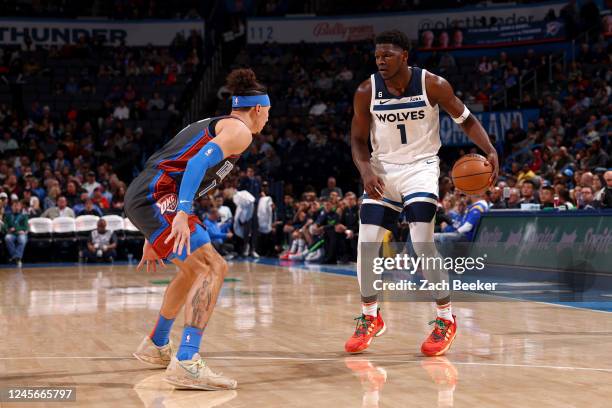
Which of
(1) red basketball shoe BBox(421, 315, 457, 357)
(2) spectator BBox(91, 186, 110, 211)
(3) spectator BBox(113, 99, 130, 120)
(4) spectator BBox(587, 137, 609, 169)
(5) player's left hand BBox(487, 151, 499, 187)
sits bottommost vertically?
(1) red basketball shoe BBox(421, 315, 457, 357)

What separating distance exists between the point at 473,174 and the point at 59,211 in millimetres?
12911

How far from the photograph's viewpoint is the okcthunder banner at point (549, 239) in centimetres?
1058

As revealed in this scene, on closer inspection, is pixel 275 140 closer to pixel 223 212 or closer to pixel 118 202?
pixel 223 212

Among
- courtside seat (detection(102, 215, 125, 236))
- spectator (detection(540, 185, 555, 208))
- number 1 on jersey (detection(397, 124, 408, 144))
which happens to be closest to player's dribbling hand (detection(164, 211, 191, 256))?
number 1 on jersey (detection(397, 124, 408, 144))

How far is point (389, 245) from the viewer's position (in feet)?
45.2

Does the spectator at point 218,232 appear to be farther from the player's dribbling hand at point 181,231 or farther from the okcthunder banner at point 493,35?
the player's dribbling hand at point 181,231

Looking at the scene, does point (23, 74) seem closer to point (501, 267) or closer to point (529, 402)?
point (501, 267)

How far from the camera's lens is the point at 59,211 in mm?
17812

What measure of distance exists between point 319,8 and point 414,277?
59.4 feet

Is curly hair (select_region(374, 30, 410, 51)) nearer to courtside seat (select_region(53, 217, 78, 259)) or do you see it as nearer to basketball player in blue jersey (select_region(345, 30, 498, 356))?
basketball player in blue jersey (select_region(345, 30, 498, 356))

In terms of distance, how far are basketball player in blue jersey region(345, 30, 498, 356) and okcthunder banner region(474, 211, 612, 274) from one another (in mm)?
4728

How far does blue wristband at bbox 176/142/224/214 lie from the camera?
4750 millimetres

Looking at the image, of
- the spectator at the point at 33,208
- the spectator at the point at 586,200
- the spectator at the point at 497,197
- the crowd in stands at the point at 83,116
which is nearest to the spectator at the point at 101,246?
the crowd in stands at the point at 83,116

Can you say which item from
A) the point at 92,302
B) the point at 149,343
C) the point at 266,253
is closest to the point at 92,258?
the point at 266,253
